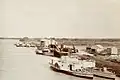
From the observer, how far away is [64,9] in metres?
1.21

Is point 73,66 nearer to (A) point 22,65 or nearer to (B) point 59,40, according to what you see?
(B) point 59,40

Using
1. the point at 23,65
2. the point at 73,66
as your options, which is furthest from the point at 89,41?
the point at 23,65

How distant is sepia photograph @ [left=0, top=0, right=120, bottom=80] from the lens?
1.15m

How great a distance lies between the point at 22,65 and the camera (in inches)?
48.9

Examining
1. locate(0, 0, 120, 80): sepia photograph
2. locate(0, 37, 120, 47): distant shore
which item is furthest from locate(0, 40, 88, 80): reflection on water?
locate(0, 37, 120, 47): distant shore

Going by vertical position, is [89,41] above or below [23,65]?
above

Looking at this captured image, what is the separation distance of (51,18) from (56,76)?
14.4 inches

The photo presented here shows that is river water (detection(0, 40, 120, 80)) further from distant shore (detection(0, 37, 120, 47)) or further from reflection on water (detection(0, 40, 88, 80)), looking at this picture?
distant shore (detection(0, 37, 120, 47))

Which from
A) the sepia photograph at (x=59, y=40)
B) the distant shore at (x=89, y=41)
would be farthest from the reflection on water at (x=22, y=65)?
the distant shore at (x=89, y=41)

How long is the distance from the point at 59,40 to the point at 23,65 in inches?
11.2

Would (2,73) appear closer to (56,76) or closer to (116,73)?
(56,76)

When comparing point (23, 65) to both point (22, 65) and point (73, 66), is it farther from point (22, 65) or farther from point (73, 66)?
point (73, 66)

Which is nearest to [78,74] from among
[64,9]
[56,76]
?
[56,76]

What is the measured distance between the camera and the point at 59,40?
3.96 ft
